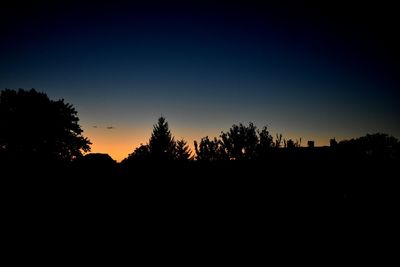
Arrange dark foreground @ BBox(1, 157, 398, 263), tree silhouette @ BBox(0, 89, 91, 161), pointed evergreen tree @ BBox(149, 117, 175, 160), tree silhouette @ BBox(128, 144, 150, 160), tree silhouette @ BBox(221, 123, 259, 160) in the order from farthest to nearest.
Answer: tree silhouette @ BBox(221, 123, 259, 160)
pointed evergreen tree @ BBox(149, 117, 175, 160)
tree silhouette @ BBox(0, 89, 91, 161)
tree silhouette @ BBox(128, 144, 150, 160)
dark foreground @ BBox(1, 157, 398, 263)

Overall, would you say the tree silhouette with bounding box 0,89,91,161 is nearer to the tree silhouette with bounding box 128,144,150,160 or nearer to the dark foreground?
the tree silhouette with bounding box 128,144,150,160

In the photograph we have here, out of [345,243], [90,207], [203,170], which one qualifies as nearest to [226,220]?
[203,170]

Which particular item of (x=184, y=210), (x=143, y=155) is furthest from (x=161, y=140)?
(x=184, y=210)

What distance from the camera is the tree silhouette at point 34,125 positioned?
87.7 ft

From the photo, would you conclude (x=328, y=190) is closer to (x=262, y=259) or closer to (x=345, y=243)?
(x=345, y=243)

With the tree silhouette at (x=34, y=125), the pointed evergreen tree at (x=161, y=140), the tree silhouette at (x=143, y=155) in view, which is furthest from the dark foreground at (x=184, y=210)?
the pointed evergreen tree at (x=161, y=140)

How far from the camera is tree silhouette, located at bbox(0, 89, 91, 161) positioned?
→ 26734mm

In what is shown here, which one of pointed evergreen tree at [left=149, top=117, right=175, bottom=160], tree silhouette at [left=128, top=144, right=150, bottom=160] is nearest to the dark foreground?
tree silhouette at [left=128, top=144, right=150, bottom=160]

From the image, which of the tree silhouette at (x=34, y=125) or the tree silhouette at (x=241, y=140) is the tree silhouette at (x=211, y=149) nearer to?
the tree silhouette at (x=241, y=140)

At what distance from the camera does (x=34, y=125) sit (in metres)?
27.5

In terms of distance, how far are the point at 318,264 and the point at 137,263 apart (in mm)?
5903

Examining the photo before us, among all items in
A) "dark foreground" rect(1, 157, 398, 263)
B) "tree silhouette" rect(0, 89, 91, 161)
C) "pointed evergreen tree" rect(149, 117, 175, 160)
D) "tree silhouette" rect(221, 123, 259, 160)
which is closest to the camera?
"dark foreground" rect(1, 157, 398, 263)

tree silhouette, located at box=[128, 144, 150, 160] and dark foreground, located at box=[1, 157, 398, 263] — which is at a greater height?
tree silhouette, located at box=[128, 144, 150, 160]

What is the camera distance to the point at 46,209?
9.24 m
